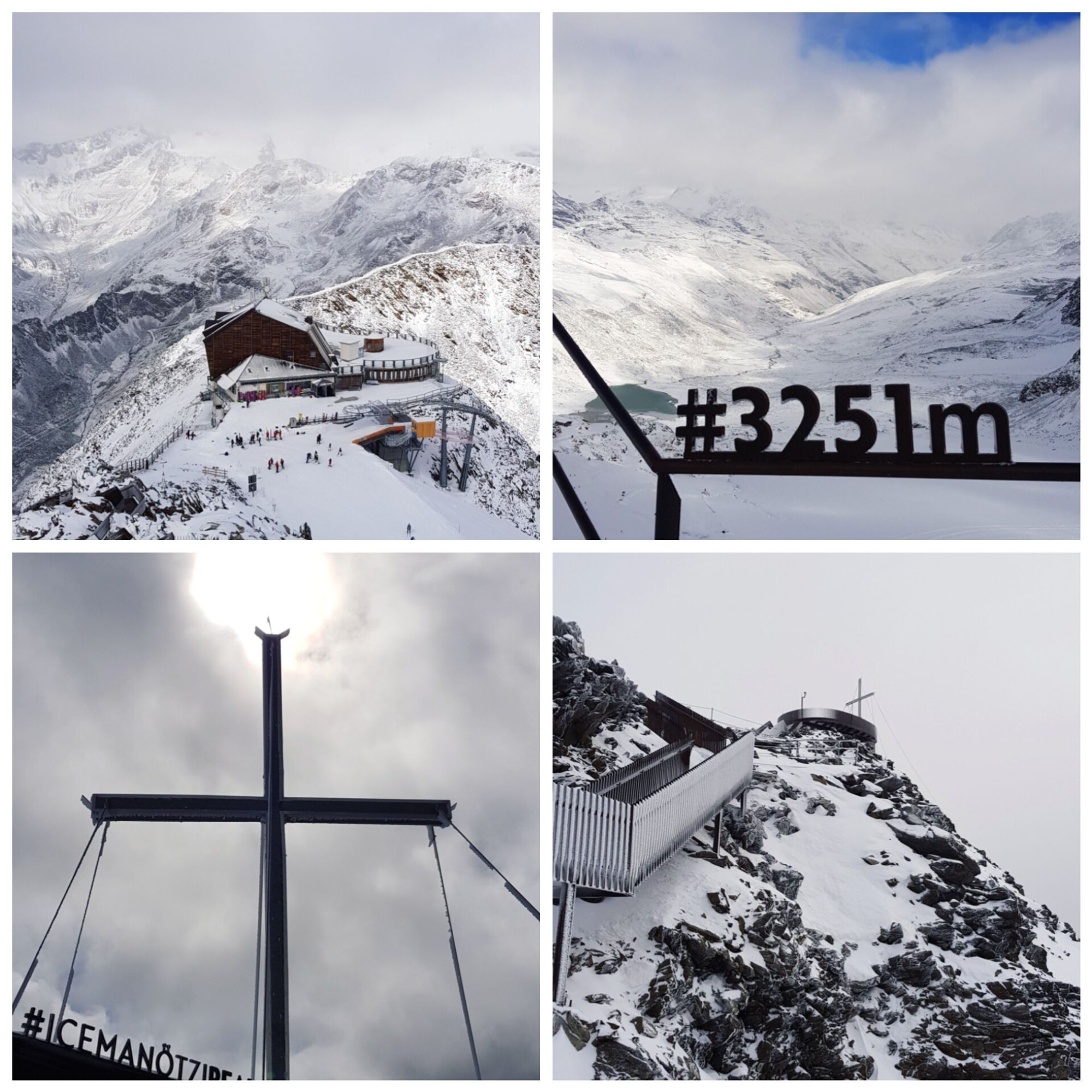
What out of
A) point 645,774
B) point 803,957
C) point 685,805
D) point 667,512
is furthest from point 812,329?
point 803,957

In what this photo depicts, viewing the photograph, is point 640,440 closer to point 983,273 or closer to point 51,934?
point 983,273

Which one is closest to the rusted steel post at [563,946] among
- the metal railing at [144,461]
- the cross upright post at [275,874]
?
the cross upright post at [275,874]

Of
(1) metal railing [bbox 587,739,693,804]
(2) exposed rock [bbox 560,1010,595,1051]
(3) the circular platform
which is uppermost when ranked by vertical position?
(3) the circular platform

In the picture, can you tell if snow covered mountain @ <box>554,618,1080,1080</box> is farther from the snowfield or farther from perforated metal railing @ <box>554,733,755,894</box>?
the snowfield

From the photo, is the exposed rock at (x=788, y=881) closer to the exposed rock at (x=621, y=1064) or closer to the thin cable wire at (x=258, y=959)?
the exposed rock at (x=621, y=1064)

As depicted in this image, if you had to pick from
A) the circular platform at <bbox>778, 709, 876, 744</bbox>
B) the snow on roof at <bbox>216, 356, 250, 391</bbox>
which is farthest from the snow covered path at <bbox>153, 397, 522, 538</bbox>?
the circular platform at <bbox>778, 709, 876, 744</bbox>

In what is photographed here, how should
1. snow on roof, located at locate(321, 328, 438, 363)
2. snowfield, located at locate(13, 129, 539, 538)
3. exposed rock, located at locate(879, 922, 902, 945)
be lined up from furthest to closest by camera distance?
1. snow on roof, located at locate(321, 328, 438, 363)
2. exposed rock, located at locate(879, 922, 902, 945)
3. snowfield, located at locate(13, 129, 539, 538)
